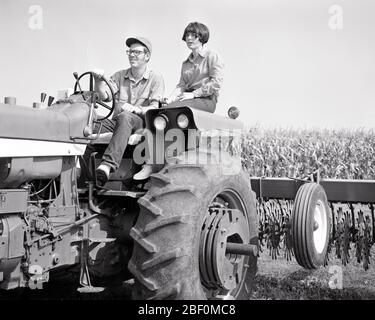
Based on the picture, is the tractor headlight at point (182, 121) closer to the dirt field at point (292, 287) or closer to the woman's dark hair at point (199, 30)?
the dirt field at point (292, 287)

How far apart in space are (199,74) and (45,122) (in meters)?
2.07

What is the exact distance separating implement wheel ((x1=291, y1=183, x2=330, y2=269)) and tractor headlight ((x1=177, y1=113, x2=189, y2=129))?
1.41 meters

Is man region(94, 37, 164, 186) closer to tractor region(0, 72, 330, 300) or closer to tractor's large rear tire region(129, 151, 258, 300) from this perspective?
tractor region(0, 72, 330, 300)

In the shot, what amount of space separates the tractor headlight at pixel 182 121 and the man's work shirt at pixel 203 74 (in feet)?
3.15

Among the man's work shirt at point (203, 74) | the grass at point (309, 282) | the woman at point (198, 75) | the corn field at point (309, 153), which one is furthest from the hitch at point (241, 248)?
the corn field at point (309, 153)

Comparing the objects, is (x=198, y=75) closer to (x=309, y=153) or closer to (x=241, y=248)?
(x=241, y=248)

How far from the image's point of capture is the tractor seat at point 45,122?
10.1 feet

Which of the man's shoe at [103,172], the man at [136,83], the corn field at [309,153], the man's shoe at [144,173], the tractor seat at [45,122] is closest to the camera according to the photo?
the tractor seat at [45,122]

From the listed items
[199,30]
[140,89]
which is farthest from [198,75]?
[140,89]

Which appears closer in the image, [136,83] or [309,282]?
[136,83]

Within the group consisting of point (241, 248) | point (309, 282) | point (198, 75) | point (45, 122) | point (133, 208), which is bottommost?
point (309, 282)

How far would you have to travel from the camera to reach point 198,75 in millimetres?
5016

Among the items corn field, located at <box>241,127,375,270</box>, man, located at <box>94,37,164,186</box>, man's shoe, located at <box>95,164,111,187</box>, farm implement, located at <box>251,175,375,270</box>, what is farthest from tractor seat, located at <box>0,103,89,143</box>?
corn field, located at <box>241,127,375,270</box>

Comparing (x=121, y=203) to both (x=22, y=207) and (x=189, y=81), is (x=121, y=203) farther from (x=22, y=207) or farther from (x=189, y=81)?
(x=189, y=81)
